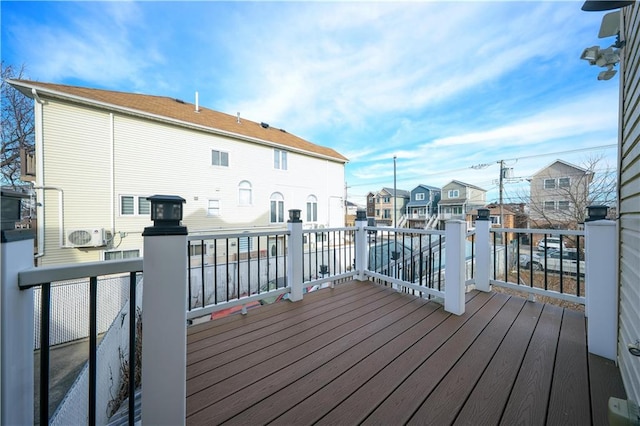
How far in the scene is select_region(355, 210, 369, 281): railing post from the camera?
3.67 metres

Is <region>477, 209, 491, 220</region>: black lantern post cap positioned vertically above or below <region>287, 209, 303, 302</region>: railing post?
above

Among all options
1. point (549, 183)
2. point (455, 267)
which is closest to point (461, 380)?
point (455, 267)

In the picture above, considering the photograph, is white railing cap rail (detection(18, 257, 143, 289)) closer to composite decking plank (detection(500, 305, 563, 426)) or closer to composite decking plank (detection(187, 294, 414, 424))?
composite decking plank (detection(187, 294, 414, 424))

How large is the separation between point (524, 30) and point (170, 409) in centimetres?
647

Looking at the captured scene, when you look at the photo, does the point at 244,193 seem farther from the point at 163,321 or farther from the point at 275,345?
the point at 163,321

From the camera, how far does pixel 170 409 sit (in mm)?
A: 954

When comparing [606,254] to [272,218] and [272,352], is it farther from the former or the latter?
[272,218]

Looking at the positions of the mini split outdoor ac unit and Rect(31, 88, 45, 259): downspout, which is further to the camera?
the mini split outdoor ac unit

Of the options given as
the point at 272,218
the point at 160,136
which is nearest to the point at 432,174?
the point at 272,218

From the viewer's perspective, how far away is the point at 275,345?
78.2 inches

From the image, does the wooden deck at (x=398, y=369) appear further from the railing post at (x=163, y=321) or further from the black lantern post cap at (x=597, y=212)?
the black lantern post cap at (x=597, y=212)

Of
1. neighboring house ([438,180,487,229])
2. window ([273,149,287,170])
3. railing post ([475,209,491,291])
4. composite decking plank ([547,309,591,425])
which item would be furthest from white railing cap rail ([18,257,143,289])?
neighboring house ([438,180,487,229])

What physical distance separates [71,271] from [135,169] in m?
9.50

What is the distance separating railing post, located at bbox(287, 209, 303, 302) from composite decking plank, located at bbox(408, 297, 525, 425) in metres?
1.77
